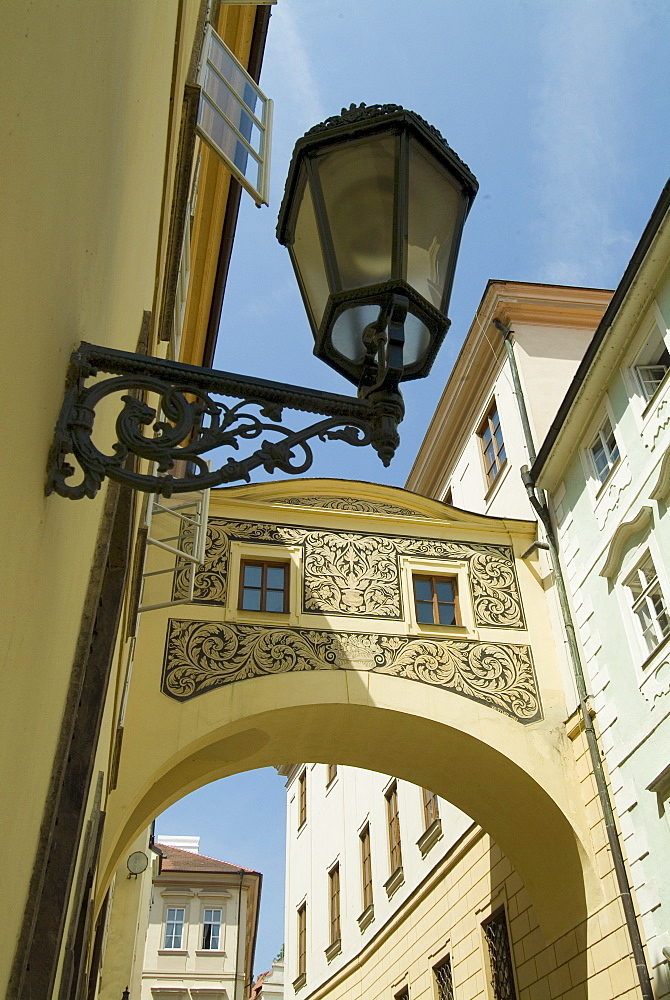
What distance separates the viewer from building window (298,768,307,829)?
73.0 ft

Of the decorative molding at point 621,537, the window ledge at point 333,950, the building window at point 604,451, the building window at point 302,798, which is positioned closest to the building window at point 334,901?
the window ledge at point 333,950

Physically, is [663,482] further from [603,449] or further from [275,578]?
[275,578]

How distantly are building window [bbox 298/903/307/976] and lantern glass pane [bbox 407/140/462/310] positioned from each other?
20.1 metres

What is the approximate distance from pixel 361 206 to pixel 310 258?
0.75ft

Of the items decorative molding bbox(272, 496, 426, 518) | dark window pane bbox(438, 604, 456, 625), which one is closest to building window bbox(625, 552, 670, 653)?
dark window pane bbox(438, 604, 456, 625)

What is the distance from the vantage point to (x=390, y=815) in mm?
16344

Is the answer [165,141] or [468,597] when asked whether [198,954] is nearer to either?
[468,597]

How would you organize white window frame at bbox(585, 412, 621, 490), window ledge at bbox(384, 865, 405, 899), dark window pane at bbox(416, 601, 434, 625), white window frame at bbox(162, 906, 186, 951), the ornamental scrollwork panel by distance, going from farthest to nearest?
white window frame at bbox(162, 906, 186, 951), window ledge at bbox(384, 865, 405, 899), dark window pane at bbox(416, 601, 434, 625), white window frame at bbox(585, 412, 621, 490), the ornamental scrollwork panel

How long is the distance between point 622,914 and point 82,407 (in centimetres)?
887

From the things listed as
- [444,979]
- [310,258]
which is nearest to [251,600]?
[444,979]

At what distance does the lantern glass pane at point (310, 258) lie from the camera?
8.46 ft

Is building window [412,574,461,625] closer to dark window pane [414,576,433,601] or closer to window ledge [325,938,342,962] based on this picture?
dark window pane [414,576,433,601]

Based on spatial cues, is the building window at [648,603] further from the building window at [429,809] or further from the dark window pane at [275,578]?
the building window at [429,809]

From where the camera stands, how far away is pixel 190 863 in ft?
102
